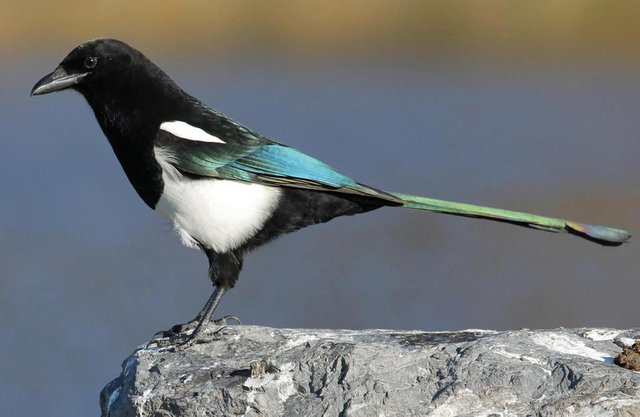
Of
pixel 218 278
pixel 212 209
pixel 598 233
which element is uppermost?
pixel 598 233

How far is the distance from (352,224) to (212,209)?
13.4 ft

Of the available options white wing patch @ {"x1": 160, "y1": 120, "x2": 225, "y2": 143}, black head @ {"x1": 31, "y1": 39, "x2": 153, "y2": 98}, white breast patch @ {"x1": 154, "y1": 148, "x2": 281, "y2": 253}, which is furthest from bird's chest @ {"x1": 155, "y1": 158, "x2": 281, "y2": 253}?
black head @ {"x1": 31, "y1": 39, "x2": 153, "y2": 98}

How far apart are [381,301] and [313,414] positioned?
3.58 m

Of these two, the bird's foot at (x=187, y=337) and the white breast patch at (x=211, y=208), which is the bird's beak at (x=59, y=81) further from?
the bird's foot at (x=187, y=337)

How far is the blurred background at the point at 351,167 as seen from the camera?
697 cm

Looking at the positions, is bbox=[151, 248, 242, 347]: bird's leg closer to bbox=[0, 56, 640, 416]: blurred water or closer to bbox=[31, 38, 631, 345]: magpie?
bbox=[31, 38, 631, 345]: magpie

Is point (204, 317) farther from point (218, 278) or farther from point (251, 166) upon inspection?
point (251, 166)

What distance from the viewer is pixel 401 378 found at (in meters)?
3.55

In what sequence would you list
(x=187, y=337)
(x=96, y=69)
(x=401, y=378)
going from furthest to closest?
1. (x=96, y=69)
2. (x=187, y=337)
3. (x=401, y=378)

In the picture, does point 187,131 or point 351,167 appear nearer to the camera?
point 187,131

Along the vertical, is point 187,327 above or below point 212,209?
below

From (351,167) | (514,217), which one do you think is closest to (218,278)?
(514,217)

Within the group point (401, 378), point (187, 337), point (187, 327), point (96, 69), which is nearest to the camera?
point (401, 378)

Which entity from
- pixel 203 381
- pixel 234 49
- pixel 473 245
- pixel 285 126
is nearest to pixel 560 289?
pixel 473 245
